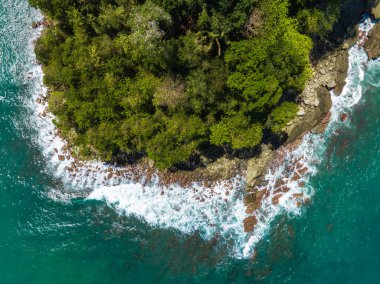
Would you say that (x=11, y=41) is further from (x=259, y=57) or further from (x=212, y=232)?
(x=212, y=232)

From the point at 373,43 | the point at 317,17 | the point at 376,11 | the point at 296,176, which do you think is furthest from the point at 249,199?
the point at 376,11

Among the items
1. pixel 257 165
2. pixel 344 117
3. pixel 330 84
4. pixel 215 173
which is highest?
pixel 330 84

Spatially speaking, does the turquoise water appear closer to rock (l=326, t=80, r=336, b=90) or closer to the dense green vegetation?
rock (l=326, t=80, r=336, b=90)

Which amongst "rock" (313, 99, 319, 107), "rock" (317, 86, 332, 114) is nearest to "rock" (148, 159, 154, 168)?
"rock" (313, 99, 319, 107)

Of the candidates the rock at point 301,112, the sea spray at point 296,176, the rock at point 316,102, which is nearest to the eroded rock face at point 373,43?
the sea spray at point 296,176

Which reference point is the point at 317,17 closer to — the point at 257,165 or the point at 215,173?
the point at 257,165

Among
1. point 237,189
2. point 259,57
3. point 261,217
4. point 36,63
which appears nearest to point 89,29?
point 36,63

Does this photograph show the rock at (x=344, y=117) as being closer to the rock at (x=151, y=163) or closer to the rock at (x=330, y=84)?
the rock at (x=330, y=84)
